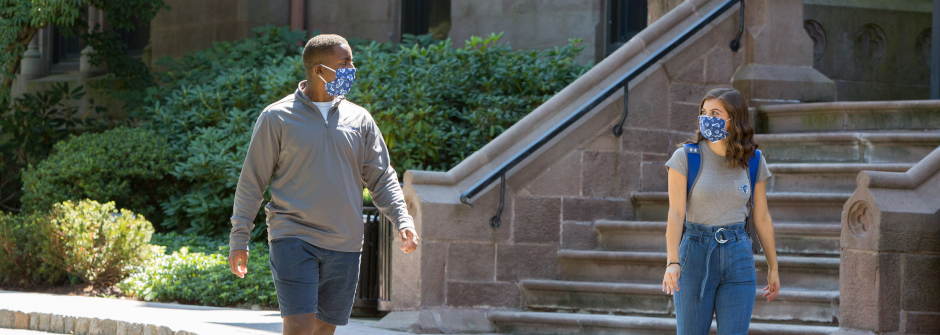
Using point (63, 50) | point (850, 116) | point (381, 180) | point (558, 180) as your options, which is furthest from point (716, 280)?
point (63, 50)

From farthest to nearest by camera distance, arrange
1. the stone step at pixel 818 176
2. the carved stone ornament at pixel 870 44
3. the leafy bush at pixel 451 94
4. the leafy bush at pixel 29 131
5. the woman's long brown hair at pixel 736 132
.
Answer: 1. the leafy bush at pixel 29 131
2. the carved stone ornament at pixel 870 44
3. the leafy bush at pixel 451 94
4. the stone step at pixel 818 176
5. the woman's long brown hair at pixel 736 132

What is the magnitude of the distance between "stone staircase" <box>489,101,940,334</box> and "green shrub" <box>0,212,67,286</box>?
4877 millimetres

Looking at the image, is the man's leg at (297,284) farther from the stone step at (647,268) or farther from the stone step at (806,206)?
the stone step at (806,206)

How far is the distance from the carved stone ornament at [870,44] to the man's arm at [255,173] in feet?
25.8

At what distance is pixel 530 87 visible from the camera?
10711mm

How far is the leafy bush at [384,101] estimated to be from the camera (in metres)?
10.3

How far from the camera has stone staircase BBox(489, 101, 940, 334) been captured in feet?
22.5

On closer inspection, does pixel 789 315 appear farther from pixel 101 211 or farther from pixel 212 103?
pixel 212 103

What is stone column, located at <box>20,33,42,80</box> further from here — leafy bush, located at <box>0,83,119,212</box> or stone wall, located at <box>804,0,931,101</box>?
stone wall, located at <box>804,0,931,101</box>

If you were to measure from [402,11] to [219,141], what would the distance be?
13.6 feet

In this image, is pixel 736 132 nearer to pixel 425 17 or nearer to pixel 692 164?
pixel 692 164

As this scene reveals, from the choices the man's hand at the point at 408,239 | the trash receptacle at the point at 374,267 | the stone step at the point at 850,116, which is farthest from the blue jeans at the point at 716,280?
the stone step at the point at 850,116

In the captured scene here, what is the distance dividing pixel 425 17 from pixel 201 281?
23.2 ft

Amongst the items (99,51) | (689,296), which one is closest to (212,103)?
(99,51)
